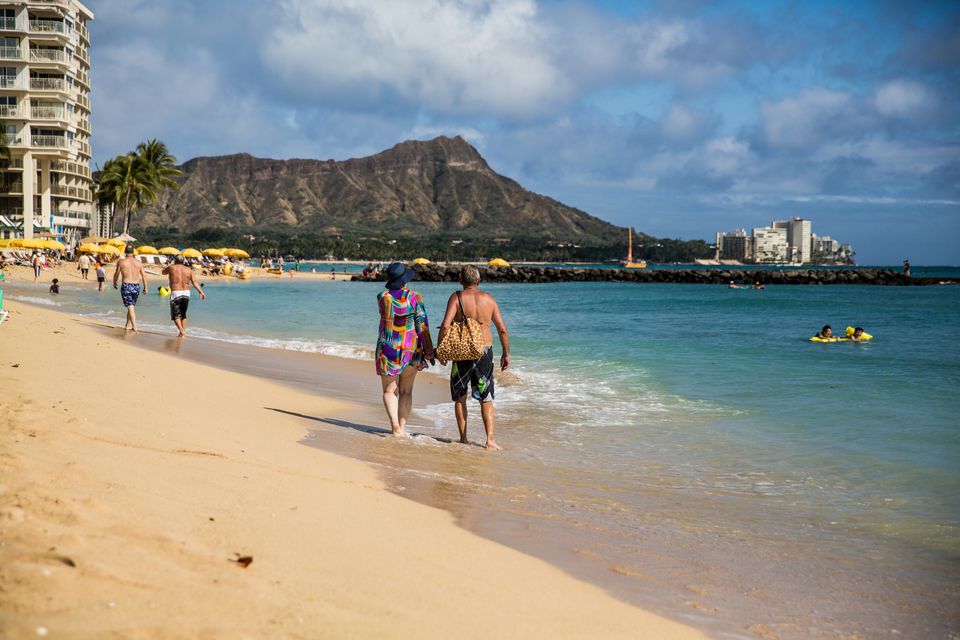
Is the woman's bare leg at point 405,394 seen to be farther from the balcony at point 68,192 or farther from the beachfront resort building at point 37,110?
the balcony at point 68,192

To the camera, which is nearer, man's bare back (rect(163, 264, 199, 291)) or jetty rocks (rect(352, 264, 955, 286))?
man's bare back (rect(163, 264, 199, 291))

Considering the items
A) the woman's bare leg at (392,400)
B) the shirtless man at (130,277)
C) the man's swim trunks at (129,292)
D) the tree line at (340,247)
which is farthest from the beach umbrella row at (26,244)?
the tree line at (340,247)

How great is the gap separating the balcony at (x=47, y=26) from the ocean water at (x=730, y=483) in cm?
6153

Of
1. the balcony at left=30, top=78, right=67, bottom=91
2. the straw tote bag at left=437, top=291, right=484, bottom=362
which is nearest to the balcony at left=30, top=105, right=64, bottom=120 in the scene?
the balcony at left=30, top=78, right=67, bottom=91

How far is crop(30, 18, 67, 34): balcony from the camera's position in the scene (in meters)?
62.0

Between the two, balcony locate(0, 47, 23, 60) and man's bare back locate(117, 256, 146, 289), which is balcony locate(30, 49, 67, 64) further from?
man's bare back locate(117, 256, 146, 289)

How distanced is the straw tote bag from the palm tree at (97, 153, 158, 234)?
71.3m

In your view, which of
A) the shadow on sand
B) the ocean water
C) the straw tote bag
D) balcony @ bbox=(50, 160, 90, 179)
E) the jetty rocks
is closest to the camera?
the ocean water

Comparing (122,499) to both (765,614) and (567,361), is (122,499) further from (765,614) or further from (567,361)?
(567,361)

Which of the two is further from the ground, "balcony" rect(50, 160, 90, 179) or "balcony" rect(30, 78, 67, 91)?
"balcony" rect(30, 78, 67, 91)

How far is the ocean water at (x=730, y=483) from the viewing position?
402 cm

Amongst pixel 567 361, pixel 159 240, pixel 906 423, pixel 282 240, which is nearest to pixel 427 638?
pixel 906 423

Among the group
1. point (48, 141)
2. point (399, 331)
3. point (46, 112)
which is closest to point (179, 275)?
point (399, 331)

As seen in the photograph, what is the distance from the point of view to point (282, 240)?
184625 mm
